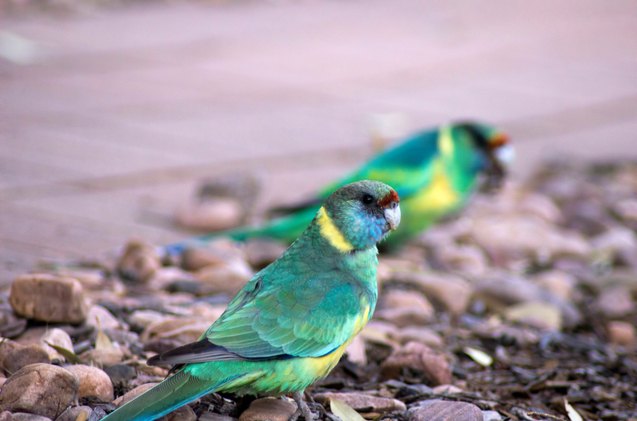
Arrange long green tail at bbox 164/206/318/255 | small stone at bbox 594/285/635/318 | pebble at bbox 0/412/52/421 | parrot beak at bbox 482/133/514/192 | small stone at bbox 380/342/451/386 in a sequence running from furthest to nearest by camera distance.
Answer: parrot beak at bbox 482/133/514/192 < long green tail at bbox 164/206/318/255 < small stone at bbox 594/285/635/318 < small stone at bbox 380/342/451/386 < pebble at bbox 0/412/52/421

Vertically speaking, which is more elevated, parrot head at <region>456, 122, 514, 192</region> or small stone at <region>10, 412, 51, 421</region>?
parrot head at <region>456, 122, 514, 192</region>

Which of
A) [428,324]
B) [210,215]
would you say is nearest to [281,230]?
[210,215]

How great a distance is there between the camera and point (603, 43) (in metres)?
8.47

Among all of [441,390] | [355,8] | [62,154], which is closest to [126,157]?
[62,154]


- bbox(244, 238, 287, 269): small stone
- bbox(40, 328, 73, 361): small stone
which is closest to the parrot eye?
bbox(40, 328, 73, 361): small stone

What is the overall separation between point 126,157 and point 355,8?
4.82 meters

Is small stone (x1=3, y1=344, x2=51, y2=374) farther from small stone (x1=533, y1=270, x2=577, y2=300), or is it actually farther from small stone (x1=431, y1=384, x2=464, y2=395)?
small stone (x1=533, y1=270, x2=577, y2=300)

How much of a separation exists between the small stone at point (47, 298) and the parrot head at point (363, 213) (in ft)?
2.57

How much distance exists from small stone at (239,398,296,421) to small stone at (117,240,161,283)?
122cm

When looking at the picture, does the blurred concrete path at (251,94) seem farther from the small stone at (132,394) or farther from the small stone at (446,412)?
the small stone at (446,412)

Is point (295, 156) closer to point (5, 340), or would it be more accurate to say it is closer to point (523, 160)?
point (523, 160)

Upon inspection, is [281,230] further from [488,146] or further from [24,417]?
[24,417]

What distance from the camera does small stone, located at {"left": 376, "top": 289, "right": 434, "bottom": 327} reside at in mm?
3453

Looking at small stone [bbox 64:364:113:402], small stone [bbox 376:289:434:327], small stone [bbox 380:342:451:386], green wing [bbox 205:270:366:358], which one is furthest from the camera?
small stone [bbox 376:289:434:327]
